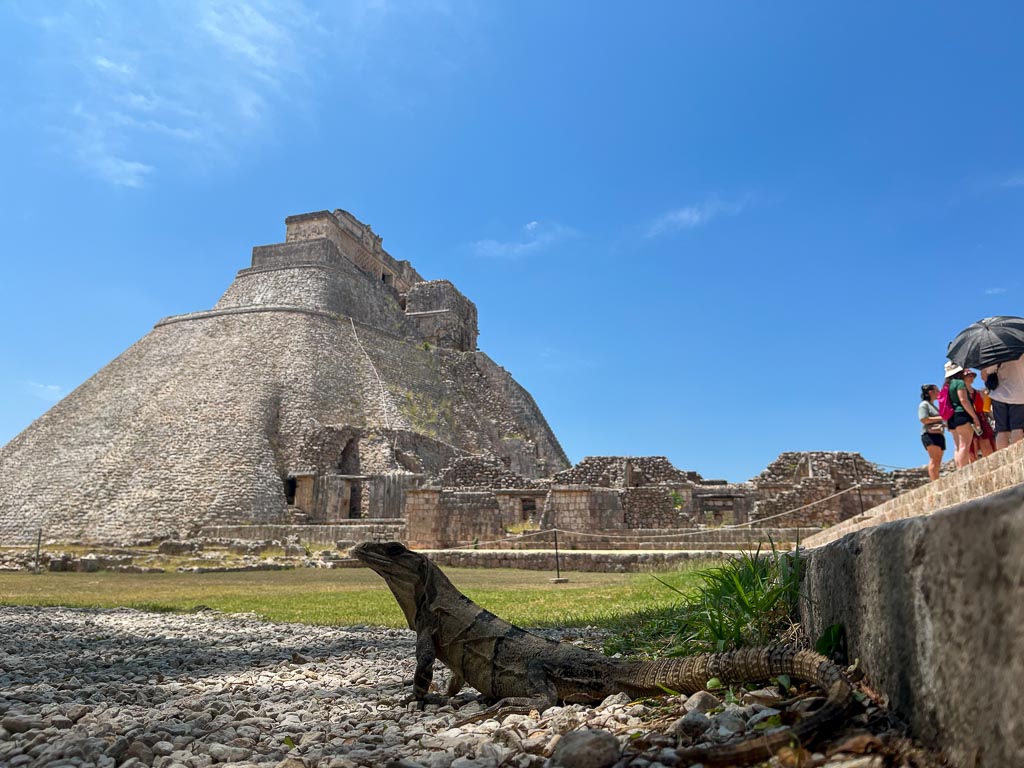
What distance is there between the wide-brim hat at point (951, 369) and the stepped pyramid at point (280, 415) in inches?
995

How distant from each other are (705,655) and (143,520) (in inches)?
1253

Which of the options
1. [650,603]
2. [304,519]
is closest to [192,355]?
[304,519]

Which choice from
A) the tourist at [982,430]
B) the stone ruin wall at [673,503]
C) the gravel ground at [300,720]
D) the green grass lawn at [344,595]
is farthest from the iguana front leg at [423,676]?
the stone ruin wall at [673,503]

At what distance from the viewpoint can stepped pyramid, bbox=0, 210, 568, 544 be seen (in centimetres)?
3092

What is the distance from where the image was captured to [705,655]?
268 centimetres

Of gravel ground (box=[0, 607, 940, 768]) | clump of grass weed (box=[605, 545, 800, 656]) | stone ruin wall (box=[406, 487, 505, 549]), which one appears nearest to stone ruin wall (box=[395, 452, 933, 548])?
stone ruin wall (box=[406, 487, 505, 549])

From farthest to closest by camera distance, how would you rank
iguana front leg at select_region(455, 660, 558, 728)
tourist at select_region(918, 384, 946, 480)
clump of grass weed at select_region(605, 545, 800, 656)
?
tourist at select_region(918, 384, 946, 480), clump of grass weed at select_region(605, 545, 800, 656), iguana front leg at select_region(455, 660, 558, 728)

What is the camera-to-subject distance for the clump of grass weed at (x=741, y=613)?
10.2ft

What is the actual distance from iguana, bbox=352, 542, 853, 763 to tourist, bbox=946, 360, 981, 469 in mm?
7132

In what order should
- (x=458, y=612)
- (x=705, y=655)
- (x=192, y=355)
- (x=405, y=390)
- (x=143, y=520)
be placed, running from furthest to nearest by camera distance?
(x=405, y=390) < (x=192, y=355) < (x=143, y=520) < (x=458, y=612) < (x=705, y=655)

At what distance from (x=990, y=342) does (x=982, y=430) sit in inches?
57.9

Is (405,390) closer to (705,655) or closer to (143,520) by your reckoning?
(143,520)

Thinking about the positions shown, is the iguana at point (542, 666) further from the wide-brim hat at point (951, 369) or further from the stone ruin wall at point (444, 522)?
the stone ruin wall at point (444, 522)

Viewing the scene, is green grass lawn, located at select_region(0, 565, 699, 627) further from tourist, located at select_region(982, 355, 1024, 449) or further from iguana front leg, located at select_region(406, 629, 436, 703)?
tourist, located at select_region(982, 355, 1024, 449)
